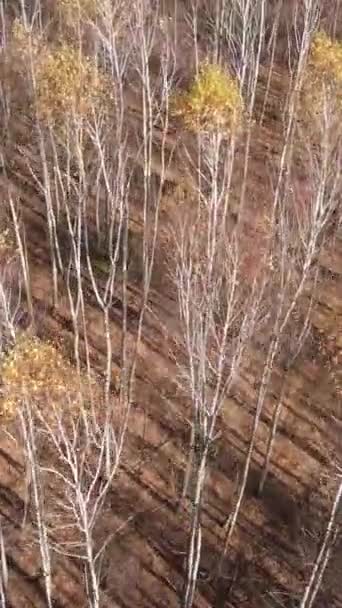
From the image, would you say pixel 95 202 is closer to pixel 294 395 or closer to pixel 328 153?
pixel 294 395

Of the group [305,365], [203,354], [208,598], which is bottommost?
[208,598]

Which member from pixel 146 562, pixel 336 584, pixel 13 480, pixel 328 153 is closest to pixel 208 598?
pixel 146 562

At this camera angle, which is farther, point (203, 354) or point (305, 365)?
point (305, 365)

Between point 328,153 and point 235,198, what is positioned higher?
point 328,153

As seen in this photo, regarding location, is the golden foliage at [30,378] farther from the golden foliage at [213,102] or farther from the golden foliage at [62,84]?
the golden foliage at [213,102]

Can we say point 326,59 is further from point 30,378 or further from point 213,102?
point 30,378
